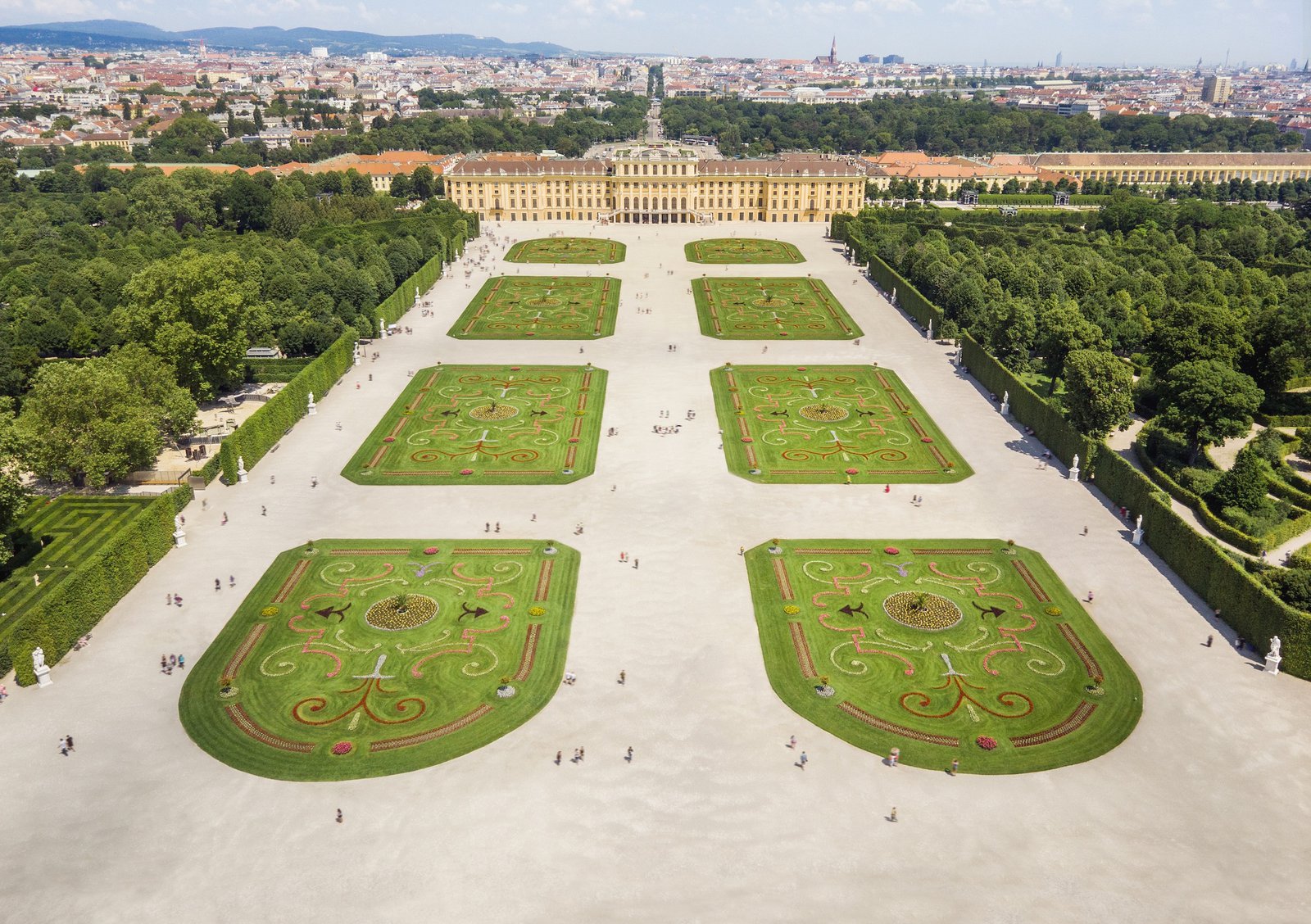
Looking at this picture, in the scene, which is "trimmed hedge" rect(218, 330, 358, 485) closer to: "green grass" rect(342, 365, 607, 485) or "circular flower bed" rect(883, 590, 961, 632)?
"green grass" rect(342, 365, 607, 485)

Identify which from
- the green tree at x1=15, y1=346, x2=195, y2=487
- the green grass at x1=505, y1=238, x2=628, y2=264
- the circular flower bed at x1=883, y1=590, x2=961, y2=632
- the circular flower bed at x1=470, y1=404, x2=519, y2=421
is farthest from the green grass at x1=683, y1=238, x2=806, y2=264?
the circular flower bed at x1=883, y1=590, x2=961, y2=632

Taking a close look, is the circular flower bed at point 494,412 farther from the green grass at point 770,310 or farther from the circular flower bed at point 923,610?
the circular flower bed at point 923,610

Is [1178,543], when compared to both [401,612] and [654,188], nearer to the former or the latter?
[401,612]

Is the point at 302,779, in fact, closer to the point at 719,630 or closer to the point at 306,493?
the point at 719,630

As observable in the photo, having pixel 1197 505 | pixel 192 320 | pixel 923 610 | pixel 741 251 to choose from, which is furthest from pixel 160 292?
pixel 741 251

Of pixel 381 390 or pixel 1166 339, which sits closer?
pixel 1166 339

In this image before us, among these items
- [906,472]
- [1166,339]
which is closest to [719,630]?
[906,472]
